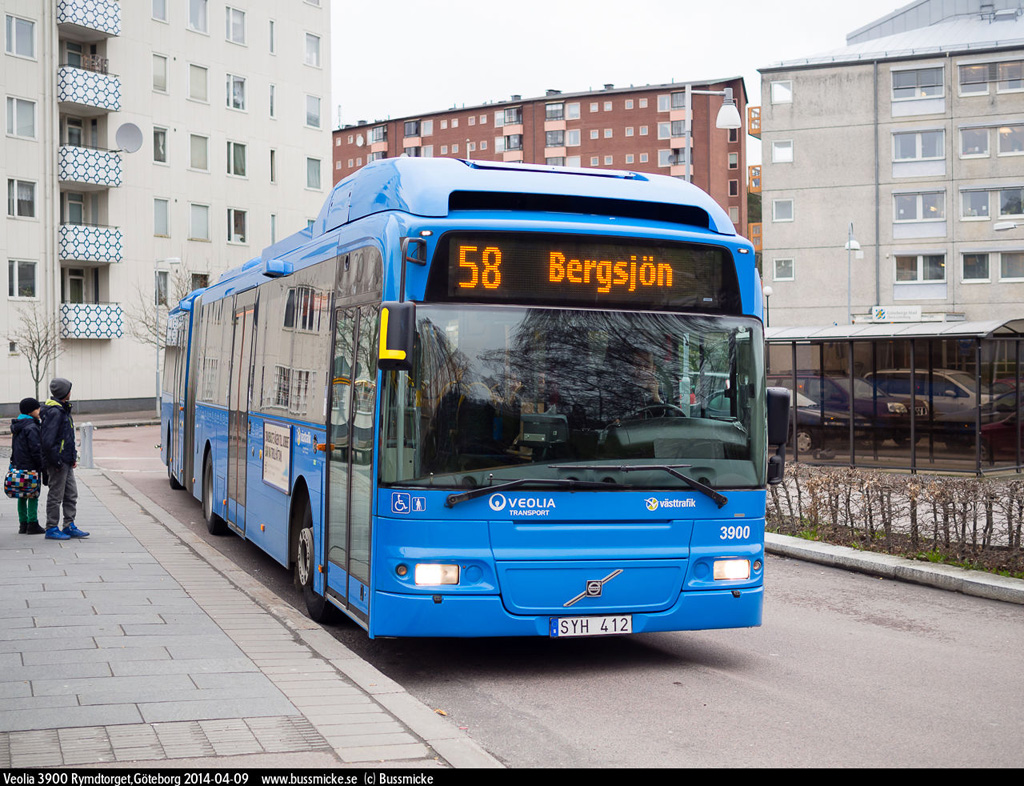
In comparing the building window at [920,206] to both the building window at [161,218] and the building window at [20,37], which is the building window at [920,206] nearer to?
the building window at [161,218]

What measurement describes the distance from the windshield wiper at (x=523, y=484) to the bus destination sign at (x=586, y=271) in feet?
3.61

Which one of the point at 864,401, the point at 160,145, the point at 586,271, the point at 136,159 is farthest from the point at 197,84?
the point at 586,271

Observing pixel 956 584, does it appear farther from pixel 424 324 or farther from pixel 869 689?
pixel 424 324

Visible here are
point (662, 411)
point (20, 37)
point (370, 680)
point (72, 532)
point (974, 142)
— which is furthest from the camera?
point (974, 142)

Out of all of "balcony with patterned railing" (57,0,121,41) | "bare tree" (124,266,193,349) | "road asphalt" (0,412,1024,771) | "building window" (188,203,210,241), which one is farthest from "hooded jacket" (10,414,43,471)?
"building window" (188,203,210,241)

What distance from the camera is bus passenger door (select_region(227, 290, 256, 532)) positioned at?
1221cm

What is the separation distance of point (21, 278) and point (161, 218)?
23.9ft

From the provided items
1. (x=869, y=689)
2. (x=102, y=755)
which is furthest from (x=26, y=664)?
(x=869, y=689)

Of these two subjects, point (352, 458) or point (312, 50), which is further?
point (312, 50)

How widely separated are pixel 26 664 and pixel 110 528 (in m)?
7.28

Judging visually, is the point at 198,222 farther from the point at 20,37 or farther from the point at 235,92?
the point at 20,37

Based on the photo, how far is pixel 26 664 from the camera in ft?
22.8

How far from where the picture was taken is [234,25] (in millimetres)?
56375

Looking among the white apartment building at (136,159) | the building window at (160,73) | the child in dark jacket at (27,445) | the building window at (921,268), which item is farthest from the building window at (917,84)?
the child in dark jacket at (27,445)
